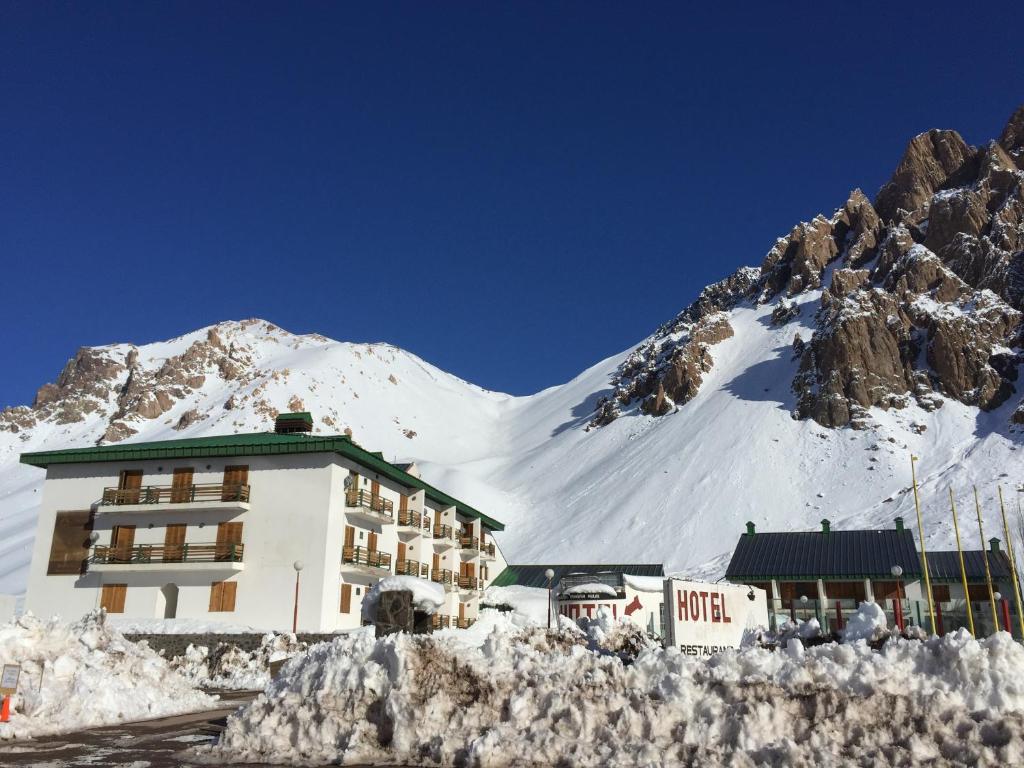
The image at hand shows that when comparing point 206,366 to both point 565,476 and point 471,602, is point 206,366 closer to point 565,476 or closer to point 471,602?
point 565,476

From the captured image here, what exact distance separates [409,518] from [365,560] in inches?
223

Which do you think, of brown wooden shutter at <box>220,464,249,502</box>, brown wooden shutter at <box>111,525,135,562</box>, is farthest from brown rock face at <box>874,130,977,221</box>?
brown wooden shutter at <box>111,525,135,562</box>

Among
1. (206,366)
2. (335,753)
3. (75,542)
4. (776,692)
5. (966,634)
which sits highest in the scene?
(206,366)

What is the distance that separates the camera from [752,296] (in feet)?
545

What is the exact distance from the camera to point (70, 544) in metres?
37.4

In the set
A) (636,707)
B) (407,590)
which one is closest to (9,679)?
(407,590)

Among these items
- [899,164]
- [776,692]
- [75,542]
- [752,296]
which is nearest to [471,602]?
[75,542]

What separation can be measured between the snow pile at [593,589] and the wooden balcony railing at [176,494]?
634 inches

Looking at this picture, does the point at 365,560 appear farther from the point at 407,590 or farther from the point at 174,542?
the point at 407,590

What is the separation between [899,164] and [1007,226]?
39.0 m

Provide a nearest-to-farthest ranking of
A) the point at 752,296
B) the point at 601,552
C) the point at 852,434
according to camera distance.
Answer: the point at 601,552
the point at 852,434
the point at 752,296

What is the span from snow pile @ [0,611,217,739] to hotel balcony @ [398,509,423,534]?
870 inches

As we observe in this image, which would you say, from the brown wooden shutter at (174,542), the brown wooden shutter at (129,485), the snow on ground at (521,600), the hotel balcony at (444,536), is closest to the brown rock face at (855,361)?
the snow on ground at (521,600)

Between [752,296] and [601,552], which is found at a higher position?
[752,296]
